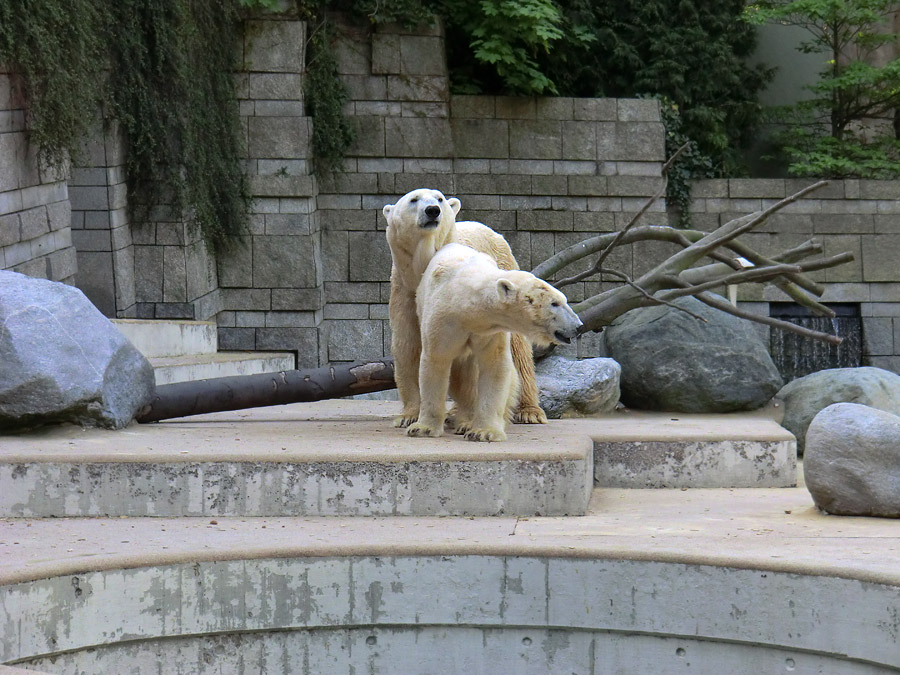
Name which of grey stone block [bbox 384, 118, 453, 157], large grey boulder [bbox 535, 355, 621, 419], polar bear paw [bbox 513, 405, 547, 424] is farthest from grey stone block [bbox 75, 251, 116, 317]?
polar bear paw [bbox 513, 405, 547, 424]

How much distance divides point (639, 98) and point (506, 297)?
7767 mm

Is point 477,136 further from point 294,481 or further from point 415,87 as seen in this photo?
point 294,481

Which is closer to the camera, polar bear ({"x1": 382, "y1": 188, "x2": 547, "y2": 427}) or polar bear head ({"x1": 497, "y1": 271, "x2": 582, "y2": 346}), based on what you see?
polar bear head ({"x1": 497, "y1": 271, "x2": 582, "y2": 346})

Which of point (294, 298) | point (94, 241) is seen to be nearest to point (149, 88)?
point (94, 241)

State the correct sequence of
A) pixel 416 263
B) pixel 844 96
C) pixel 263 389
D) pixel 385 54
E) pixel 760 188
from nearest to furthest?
pixel 416 263 < pixel 263 389 < pixel 385 54 < pixel 760 188 < pixel 844 96

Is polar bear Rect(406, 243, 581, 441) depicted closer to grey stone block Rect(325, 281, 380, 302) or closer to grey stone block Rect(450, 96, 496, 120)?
grey stone block Rect(325, 281, 380, 302)

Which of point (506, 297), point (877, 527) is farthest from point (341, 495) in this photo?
point (877, 527)

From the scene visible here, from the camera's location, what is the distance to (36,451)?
462cm

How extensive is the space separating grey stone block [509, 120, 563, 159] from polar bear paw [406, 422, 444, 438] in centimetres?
660

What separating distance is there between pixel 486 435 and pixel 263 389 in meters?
1.48

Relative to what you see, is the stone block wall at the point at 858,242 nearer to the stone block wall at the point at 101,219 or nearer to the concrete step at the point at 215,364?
the concrete step at the point at 215,364

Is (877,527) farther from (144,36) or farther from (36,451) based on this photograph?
(144,36)

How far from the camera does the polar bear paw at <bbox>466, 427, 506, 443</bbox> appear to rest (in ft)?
15.8

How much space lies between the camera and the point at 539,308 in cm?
439
